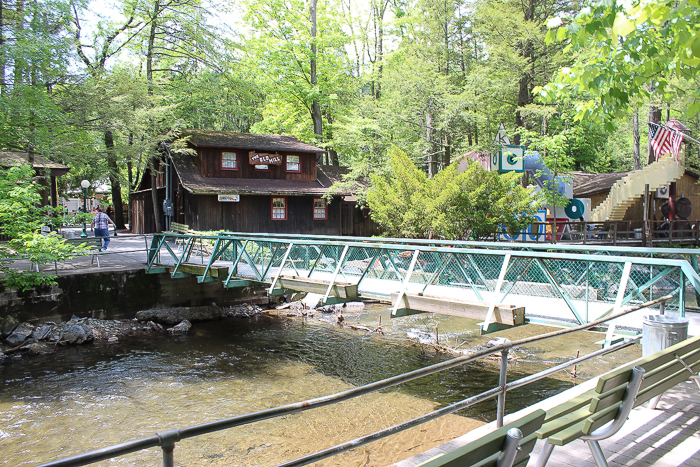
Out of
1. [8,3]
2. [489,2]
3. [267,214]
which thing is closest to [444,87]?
[489,2]

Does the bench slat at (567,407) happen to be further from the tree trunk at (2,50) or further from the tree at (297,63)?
the tree at (297,63)

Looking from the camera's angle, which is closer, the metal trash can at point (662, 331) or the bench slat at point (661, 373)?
the bench slat at point (661, 373)

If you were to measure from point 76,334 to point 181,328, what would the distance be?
9.79ft

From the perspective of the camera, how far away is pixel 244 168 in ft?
92.4

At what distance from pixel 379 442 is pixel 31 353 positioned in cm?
1041

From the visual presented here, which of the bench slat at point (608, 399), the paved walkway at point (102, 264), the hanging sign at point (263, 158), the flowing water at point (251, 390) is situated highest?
the hanging sign at point (263, 158)

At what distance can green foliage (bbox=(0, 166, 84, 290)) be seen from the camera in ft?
42.9

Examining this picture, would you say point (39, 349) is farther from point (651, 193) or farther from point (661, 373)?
point (651, 193)

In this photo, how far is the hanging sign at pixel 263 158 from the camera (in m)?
28.1

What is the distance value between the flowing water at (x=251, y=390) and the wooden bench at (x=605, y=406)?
457 centimetres

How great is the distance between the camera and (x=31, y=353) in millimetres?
13133

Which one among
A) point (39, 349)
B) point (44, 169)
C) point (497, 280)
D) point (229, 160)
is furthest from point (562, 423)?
point (229, 160)

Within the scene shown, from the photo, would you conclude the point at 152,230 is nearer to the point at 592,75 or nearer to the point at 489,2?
the point at 489,2

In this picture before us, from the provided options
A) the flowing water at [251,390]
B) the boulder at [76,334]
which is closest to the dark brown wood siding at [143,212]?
the boulder at [76,334]
